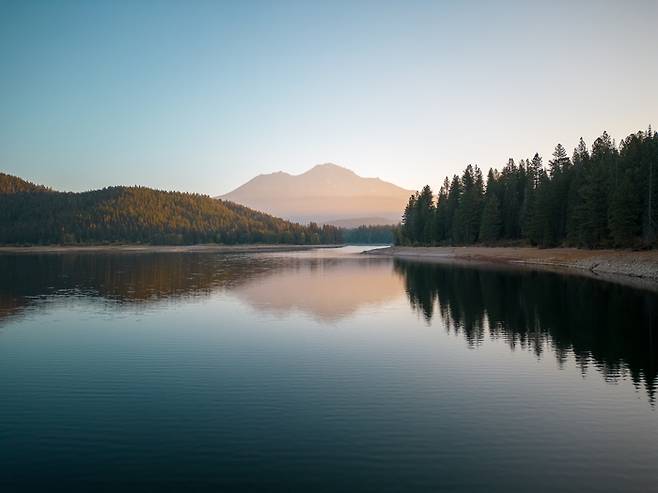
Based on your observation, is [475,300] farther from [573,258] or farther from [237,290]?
[573,258]

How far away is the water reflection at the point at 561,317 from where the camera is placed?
22.6m

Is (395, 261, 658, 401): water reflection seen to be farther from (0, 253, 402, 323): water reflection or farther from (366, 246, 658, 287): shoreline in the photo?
(366, 246, 658, 287): shoreline

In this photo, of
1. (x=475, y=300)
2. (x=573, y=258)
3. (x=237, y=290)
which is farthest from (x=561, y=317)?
(x=573, y=258)

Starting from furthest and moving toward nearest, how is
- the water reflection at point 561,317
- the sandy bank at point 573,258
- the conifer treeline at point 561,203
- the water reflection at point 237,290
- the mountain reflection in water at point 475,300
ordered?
the conifer treeline at point 561,203 → the sandy bank at point 573,258 → the water reflection at point 237,290 → the mountain reflection in water at point 475,300 → the water reflection at point 561,317

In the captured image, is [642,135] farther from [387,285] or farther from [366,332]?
[366,332]

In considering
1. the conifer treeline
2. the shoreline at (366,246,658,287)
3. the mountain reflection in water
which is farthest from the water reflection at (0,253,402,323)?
the conifer treeline

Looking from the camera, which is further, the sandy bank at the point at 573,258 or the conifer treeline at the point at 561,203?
the conifer treeline at the point at 561,203

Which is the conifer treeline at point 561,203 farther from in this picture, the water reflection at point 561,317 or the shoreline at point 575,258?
the water reflection at point 561,317

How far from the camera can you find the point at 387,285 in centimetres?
5700

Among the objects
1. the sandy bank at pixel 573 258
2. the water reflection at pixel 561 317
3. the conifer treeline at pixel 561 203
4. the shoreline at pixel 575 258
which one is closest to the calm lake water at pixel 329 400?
the water reflection at pixel 561 317

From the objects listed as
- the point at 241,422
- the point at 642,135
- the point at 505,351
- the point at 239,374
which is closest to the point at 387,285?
the point at 505,351

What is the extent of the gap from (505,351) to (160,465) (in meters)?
17.7

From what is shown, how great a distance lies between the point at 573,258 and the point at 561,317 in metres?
49.9

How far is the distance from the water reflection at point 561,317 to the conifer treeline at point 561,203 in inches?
855
